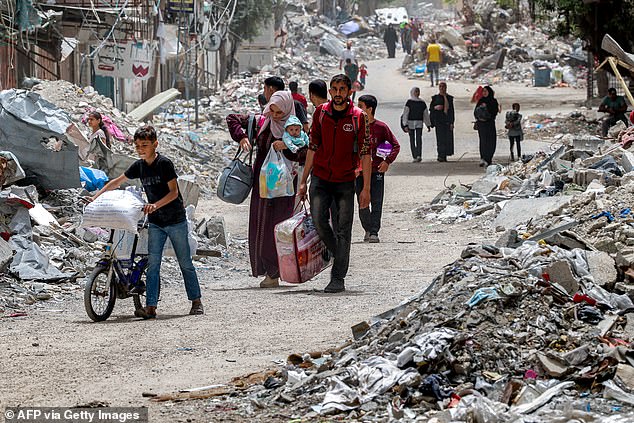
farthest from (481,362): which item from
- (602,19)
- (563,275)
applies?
(602,19)

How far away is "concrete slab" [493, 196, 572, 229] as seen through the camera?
13164mm

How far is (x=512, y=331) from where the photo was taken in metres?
6.25

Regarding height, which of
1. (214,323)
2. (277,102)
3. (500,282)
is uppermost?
(277,102)

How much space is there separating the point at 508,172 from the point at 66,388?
1235 centimetres

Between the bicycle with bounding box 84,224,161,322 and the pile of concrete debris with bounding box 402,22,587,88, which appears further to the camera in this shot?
the pile of concrete debris with bounding box 402,22,587,88

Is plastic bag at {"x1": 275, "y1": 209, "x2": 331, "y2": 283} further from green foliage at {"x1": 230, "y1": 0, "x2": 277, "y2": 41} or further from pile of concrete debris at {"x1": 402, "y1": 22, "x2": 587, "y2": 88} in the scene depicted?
green foliage at {"x1": 230, "y1": 0, "x2": 277, "y2": 41}

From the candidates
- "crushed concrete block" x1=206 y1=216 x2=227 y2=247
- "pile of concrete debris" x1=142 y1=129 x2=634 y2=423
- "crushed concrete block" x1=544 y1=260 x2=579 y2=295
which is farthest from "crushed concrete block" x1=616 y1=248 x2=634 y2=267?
"crushed concrete block" x1=206 y1=216 x2=227 y2=247

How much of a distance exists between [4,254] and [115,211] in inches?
103

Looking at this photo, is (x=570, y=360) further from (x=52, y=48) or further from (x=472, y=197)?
(x=52, y=48)

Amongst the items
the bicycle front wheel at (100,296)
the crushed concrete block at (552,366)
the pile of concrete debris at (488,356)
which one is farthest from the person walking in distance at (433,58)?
the crushed concrete block at (552,366)

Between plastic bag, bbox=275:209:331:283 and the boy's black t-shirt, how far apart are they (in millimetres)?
1236

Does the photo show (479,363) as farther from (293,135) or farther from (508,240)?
(293,135)

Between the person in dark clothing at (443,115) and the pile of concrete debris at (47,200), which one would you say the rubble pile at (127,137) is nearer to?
the pile of concrete debris at (47,200)

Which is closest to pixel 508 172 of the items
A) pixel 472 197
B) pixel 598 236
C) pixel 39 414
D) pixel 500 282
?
pixel 472 197
